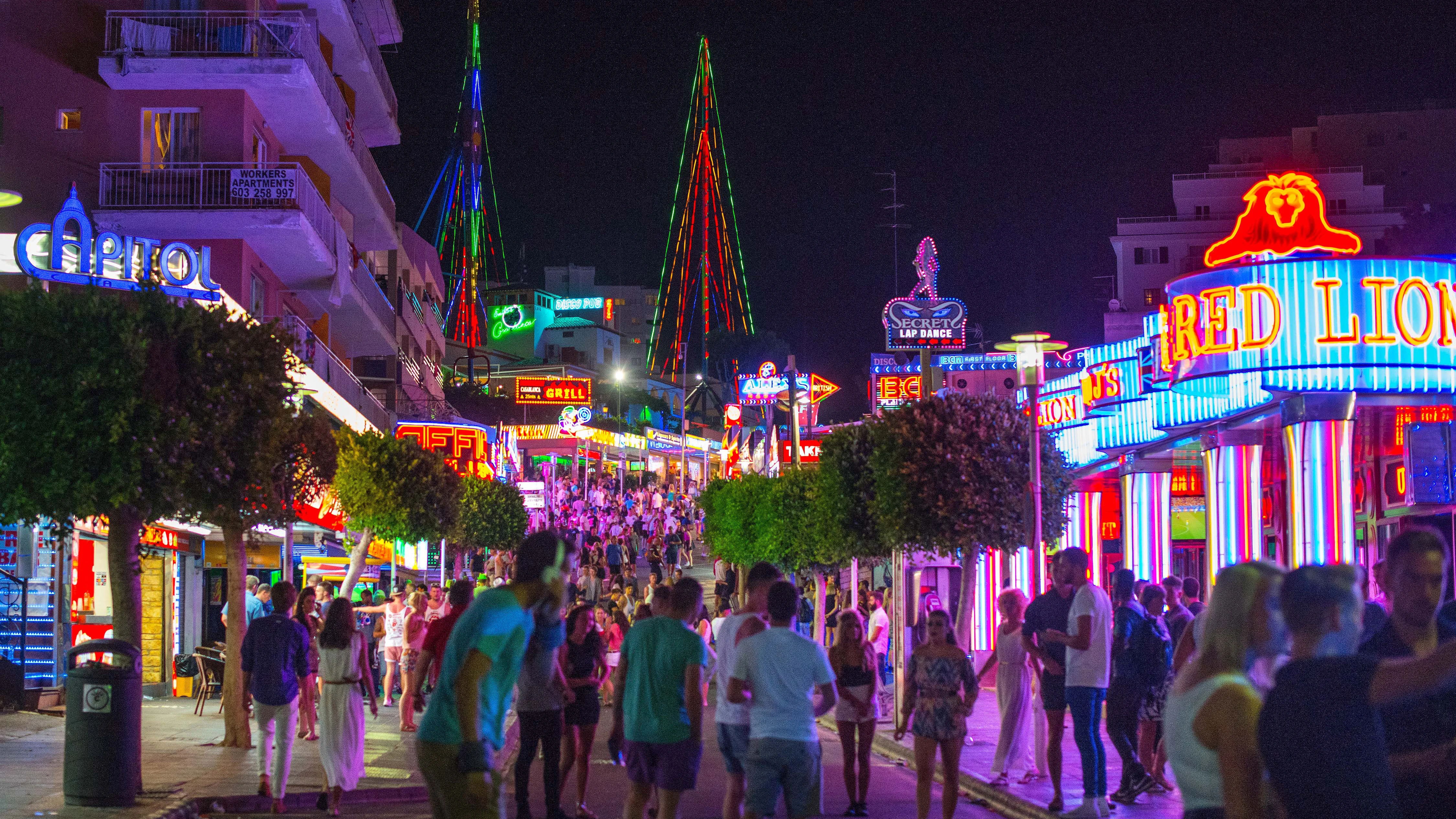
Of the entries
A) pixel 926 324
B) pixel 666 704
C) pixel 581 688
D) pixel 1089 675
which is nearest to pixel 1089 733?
pixel 1089 675

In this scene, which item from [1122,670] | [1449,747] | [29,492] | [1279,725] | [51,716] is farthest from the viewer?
[51,716]

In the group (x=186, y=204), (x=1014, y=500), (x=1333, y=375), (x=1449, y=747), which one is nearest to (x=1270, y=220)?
(x=1333, y=375)

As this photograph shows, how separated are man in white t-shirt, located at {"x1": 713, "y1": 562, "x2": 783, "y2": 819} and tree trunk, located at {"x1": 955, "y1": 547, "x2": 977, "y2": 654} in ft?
20.9

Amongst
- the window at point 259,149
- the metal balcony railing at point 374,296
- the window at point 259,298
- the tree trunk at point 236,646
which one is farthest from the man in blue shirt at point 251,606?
the metal balcony railing at point 374,296

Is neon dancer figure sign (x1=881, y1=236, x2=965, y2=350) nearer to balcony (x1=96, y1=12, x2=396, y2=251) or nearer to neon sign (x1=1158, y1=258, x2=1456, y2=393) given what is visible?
balcony (x1=96, y1=12, x2=396, y2=251)

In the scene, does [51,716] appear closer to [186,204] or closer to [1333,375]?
[186,204]

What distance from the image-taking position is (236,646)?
619 inches

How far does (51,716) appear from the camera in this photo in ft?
58.6

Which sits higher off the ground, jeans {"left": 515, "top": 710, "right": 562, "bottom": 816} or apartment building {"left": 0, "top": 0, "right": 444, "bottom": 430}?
apartment building {"left": 0, "top": 0, "right": 444, "bottom": 430}

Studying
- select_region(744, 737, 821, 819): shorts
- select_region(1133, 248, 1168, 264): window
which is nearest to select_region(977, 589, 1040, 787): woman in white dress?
select_region(744, 737, 821, 819): shorts

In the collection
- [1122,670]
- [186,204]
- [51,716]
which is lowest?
[51,716]

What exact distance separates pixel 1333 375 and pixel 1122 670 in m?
6.39

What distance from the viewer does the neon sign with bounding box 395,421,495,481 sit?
109 ft

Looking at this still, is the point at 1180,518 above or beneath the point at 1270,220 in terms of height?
beneath
